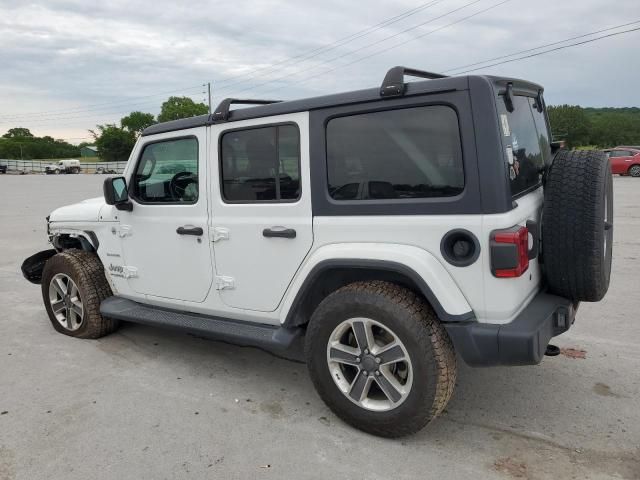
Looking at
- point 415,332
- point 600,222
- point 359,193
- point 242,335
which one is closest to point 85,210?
point 242,335

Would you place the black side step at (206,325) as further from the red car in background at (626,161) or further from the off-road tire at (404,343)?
the red car in background at (626,161)

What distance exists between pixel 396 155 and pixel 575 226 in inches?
39.4

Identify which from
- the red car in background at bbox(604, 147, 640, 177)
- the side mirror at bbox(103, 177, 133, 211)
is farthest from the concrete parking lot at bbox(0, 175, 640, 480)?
the red car in background at bbox(604, 147, 640, 177)

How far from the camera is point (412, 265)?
2730mm

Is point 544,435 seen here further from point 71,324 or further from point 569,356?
point 71,324

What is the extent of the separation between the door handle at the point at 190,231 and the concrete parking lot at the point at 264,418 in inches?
42.0

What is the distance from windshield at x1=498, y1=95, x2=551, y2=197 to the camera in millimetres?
2740

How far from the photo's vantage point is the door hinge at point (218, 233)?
11.6ft

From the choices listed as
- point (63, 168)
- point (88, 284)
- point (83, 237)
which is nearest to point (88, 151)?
point (63, 168)

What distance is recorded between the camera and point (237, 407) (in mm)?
3412

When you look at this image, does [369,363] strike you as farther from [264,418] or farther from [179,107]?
[179,107]

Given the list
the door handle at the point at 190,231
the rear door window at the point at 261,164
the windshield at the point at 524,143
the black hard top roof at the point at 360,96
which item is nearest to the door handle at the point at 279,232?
the rear door window at the point at 261,164

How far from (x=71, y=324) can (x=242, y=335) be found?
7.14ft

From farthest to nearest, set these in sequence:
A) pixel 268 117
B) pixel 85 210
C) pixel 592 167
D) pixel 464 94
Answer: pixel 85 210 < pixel 268 117 < pixel 592 167 < pixel 464 94
